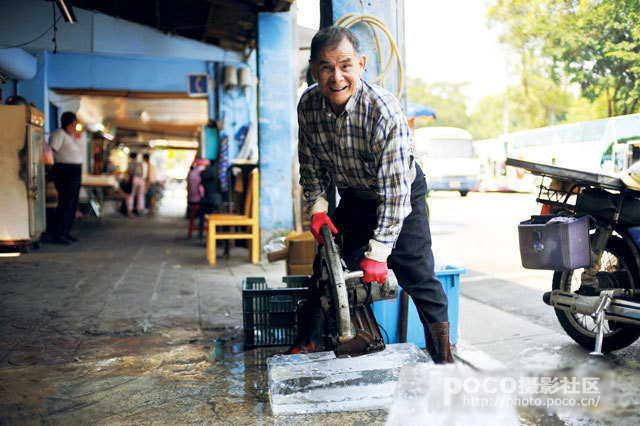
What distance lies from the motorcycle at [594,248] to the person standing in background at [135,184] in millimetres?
15921

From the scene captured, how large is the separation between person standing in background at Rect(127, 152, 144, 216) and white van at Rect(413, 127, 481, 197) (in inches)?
370

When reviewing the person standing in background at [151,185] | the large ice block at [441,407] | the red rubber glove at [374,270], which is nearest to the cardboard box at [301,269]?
the red rubber glove at [374,270]

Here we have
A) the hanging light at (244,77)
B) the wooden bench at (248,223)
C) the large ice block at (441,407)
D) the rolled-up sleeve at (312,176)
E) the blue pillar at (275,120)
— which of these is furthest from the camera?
the hanging light at (244,77)

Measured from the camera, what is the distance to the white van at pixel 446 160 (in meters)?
16.6

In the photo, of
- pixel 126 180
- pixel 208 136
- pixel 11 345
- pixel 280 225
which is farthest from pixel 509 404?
pixel 126 180

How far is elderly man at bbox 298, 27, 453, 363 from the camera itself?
8.35 feet

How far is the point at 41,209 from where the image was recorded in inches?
342

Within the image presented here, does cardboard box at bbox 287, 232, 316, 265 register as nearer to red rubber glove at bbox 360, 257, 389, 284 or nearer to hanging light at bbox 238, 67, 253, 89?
red rubber glove at bbox 360, 257, 389, 284

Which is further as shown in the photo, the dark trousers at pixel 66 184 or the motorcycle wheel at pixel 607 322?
the dark trousers at pixel 66 184

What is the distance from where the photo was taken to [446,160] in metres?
17.3

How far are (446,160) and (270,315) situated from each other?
14.6 m

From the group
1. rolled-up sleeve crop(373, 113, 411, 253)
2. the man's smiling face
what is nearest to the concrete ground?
rolled-up sleeve crop(373, 113, 411, 253)

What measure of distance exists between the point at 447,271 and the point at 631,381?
1222 millimetres

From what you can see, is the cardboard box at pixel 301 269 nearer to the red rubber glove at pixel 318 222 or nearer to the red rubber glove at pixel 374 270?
the red rubber glove at pixel 318 222
